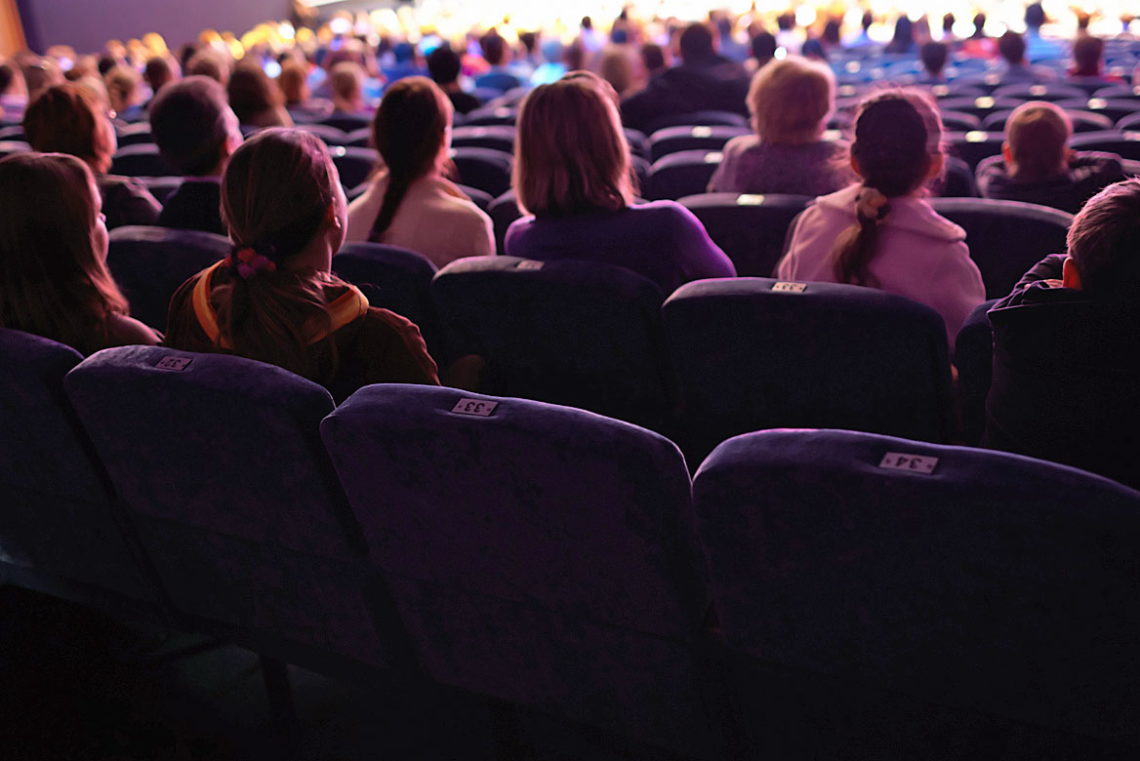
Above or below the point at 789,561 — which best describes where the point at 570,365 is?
below

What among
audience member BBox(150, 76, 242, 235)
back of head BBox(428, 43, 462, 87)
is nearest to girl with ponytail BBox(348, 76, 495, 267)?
audience member BBox(150, 76, 242, 235)

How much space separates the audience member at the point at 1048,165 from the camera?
118 inches

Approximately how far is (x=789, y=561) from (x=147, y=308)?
7.47ft

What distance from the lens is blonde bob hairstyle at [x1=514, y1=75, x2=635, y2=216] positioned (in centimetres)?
255

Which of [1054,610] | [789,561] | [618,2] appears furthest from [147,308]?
[618,2]

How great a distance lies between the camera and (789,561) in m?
1.23

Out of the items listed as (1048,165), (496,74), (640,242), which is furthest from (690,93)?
(496,74)

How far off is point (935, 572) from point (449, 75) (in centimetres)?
544

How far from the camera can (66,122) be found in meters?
3.32

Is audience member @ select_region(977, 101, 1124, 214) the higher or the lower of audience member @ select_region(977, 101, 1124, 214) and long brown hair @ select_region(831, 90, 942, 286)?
the lower

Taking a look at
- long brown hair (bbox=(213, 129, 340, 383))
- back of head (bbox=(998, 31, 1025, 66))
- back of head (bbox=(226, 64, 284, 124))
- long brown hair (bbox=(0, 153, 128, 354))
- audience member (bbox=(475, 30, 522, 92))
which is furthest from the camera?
audience member (bbox=(475, 30, 522, 92))

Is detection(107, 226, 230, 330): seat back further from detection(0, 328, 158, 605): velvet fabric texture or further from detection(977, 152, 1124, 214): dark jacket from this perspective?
detection(977, 152, 1124, 214): dark jacket

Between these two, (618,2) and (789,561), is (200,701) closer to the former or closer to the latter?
(789,561)

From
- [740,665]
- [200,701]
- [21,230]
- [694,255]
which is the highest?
[21,230]
